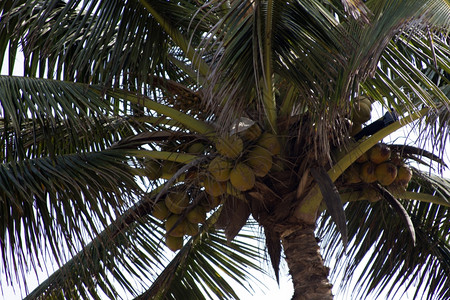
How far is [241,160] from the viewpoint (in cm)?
391

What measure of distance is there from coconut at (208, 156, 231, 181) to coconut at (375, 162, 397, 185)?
971 millimetres

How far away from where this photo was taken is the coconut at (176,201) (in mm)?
4184

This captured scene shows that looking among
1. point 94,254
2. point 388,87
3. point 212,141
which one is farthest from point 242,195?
point 94,254

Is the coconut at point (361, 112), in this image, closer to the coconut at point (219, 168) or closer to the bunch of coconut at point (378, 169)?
the bunch of coconut at point (378, 169)

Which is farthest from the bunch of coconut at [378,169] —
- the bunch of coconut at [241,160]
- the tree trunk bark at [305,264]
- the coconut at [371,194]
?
the bunch of coconut at [241,160]

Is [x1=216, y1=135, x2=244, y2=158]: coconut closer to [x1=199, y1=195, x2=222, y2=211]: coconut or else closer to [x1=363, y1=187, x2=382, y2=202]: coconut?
[x1=199, y1=195, x2=222, y2=211]: coconut

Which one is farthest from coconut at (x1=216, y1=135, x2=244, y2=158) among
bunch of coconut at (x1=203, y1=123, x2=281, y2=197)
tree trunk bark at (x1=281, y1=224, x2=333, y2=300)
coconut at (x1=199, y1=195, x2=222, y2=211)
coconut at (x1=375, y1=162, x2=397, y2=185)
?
coconut at (x1=375, y1=162, x2=397, y2=185)

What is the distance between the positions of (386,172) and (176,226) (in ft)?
4.33

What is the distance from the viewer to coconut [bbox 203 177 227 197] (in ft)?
13.1

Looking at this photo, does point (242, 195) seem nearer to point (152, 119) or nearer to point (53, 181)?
point (152, 119)

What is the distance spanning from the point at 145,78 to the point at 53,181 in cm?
85

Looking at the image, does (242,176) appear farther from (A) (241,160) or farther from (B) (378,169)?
(B) (378,169)

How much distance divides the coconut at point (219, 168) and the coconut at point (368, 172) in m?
0.90

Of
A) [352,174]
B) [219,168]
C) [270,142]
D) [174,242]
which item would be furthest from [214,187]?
[352,174]
